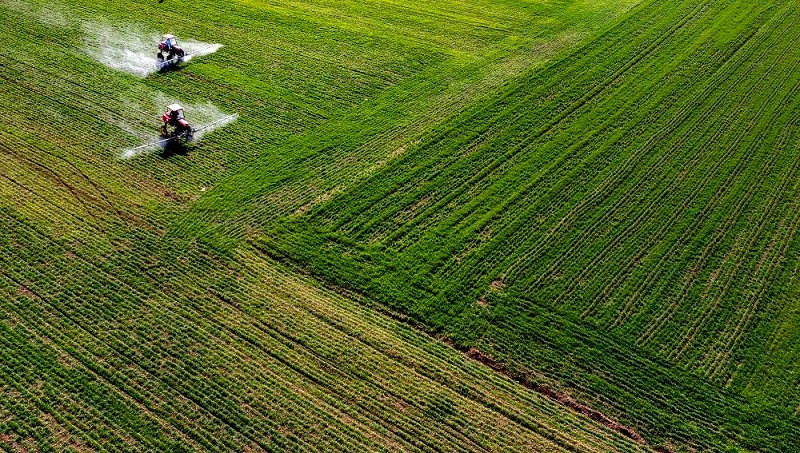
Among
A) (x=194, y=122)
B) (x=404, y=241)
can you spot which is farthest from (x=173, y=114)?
(x=404, y=241)

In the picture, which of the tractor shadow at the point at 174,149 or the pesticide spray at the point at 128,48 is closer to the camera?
the tractor shadow at the point at 174,149

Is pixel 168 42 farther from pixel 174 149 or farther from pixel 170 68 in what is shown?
pixel 174 149

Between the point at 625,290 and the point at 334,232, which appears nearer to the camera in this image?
the point at 625,290

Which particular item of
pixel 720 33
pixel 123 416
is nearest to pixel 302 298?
pixel 123 416

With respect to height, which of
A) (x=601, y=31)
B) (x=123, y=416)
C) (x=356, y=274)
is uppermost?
(x=601, y=31)

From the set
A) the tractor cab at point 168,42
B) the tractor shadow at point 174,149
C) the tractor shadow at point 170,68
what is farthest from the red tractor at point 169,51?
the tractor shadow at point 174,149

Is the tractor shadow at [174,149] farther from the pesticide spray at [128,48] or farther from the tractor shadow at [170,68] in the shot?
the pesticide spray at [128,48]

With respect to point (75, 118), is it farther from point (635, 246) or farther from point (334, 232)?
A: point (635, 246)
